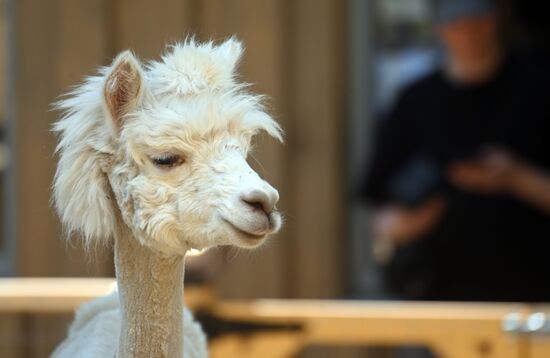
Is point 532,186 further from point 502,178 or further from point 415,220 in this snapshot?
point 415,220

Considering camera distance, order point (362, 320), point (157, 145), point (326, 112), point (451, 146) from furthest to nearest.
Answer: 1. point (326, 112)
2. point (451, 146)
3. point (362, 320)
4. point (157, 145)

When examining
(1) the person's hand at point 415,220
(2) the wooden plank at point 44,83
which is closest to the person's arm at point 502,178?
(1) the person's hand at point 415,220

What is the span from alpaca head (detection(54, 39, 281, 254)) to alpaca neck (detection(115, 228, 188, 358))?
61mm

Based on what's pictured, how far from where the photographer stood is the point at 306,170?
5.41 meters

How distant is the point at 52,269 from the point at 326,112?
136 cm

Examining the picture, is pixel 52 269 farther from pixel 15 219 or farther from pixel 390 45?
pixel 390 45

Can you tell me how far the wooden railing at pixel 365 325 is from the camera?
4152 mm

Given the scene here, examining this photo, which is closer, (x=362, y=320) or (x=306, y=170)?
(x=362, y=320)

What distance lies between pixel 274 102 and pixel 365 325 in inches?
57.3

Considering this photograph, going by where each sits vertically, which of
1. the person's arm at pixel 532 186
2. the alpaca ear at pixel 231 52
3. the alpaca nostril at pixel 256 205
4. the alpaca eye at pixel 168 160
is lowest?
the person's arm at pixel 532 186

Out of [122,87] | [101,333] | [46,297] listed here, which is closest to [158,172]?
[122,87]

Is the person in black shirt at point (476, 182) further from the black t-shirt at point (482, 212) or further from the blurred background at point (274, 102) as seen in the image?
the blurred background at point (274, 102)

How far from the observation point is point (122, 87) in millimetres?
2648

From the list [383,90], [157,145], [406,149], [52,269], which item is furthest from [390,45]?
[157,145]
